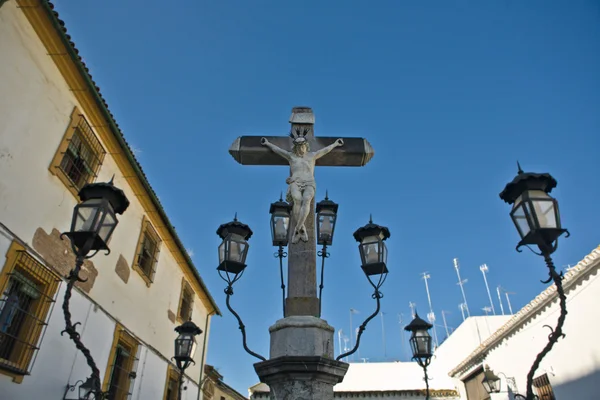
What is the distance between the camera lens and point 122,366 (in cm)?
955

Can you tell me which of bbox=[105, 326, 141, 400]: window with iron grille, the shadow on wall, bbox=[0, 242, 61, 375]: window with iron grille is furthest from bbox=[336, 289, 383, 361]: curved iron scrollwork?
the shadow on wall

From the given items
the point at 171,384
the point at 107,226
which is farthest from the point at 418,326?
the point at 171,384

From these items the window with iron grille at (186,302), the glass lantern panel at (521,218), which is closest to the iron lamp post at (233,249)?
the glass lantern panel at (521,218)

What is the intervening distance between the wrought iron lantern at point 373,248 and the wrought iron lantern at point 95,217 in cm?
228

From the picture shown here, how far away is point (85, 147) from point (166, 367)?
6.78 metres

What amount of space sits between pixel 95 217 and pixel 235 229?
129 cm

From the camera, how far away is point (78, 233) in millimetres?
3400

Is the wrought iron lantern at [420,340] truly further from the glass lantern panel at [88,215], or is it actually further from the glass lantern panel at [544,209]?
the glass lantern panel at [88,215]

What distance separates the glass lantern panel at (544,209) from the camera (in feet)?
10.5

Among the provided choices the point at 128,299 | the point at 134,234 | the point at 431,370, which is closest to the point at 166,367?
the point at 128,299

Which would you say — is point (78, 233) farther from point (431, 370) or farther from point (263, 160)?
point (431, 370)

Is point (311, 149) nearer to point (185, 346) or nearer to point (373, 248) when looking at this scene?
point (373, 248)

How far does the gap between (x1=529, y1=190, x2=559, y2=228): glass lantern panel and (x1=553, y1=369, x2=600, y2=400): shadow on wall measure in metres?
8.58

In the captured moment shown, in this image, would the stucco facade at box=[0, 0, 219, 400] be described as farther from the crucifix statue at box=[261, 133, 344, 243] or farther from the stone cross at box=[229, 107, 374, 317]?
the crucifix statue at box=[261, 133, 344, 243]
